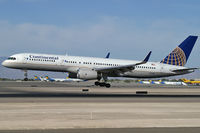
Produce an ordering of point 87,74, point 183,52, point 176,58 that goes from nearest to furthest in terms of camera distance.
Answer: point 87,74
point 176,58
point 183,52

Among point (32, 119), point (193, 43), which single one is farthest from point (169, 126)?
point (193, 43)

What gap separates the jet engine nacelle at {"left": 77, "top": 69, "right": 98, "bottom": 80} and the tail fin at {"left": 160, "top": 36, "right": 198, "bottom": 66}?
1479cm

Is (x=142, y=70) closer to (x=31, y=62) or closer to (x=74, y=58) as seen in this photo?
(x=74, y=58)

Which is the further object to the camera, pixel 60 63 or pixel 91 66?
pixel 91 66

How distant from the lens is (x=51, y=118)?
13.6m

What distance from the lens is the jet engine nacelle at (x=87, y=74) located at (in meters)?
43.2

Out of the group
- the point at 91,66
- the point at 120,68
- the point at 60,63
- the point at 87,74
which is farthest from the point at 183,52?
the point at 60,63

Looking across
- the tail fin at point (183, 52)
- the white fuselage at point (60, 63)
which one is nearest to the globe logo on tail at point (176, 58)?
the tail fin at point (183, 52)

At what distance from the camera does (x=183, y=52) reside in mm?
52812

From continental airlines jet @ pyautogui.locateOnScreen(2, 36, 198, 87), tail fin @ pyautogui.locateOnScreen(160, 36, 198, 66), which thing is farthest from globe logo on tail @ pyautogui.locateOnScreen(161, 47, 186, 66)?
continental airlines jet @ pyautogui.locateOnScreen(2, 36, 198, 87)

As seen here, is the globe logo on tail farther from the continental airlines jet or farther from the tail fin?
the continental airlines jet

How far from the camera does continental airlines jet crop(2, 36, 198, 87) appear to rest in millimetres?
43688

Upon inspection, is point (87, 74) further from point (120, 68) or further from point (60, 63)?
point (120, 68)

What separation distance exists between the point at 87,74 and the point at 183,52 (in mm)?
18525
